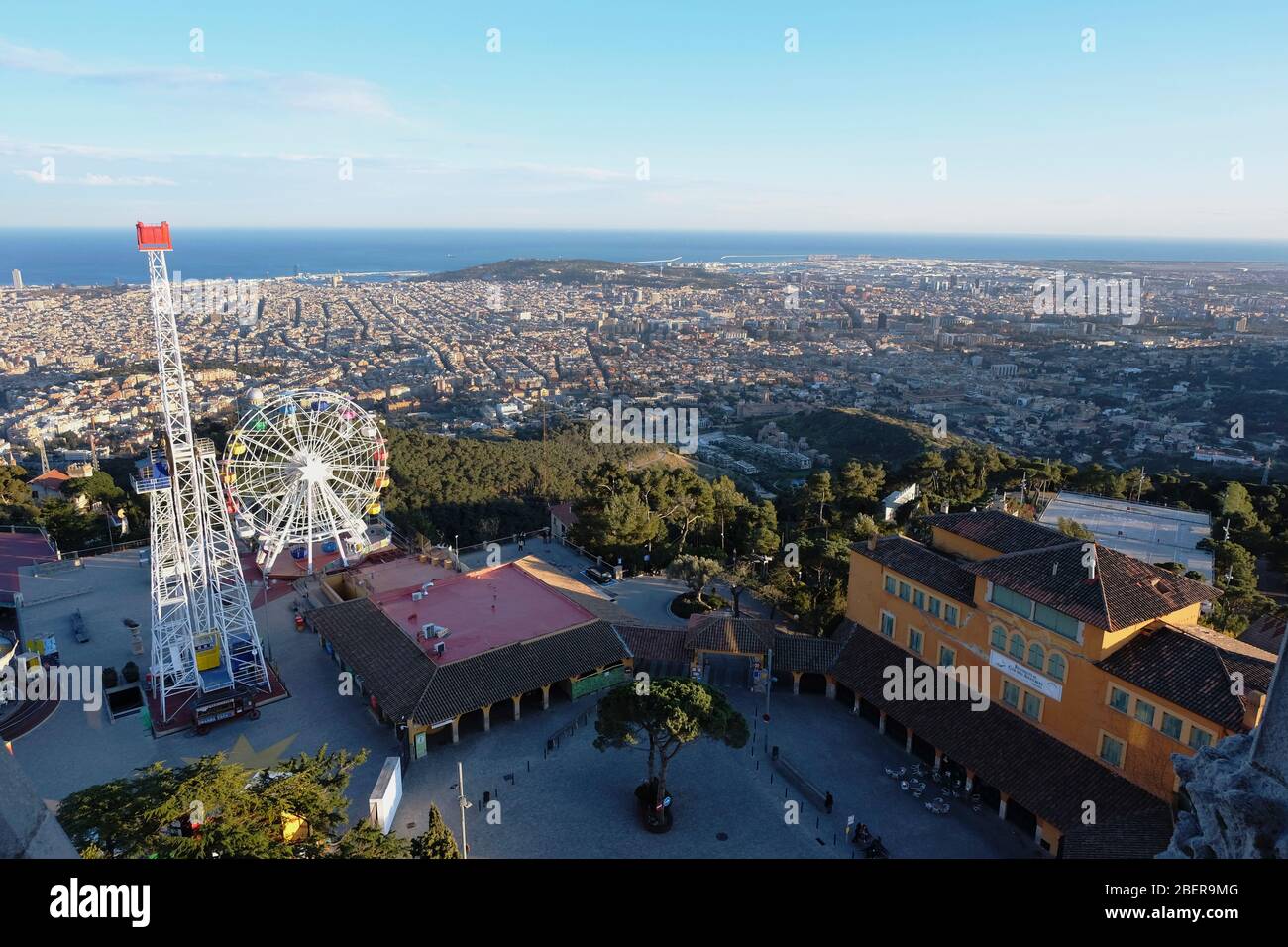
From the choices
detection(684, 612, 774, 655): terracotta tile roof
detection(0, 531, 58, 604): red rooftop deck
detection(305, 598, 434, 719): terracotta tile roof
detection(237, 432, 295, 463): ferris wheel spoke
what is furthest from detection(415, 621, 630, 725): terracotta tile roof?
detection(0, 531, 58, 604): red rooftop deck

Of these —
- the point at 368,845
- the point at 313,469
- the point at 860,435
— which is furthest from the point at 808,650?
the point at 860,435

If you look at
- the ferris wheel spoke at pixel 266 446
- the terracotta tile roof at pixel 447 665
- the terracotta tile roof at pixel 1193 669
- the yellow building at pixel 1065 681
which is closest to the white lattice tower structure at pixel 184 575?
the terracotta tile roof at pixel 447 665

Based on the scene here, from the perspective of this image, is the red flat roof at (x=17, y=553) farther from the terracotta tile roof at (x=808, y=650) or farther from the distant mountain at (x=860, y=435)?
the distant mountain at (x=860, y=435)

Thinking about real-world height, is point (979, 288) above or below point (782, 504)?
above

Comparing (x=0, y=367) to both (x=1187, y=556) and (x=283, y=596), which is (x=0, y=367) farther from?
(x=1187, y=556)
